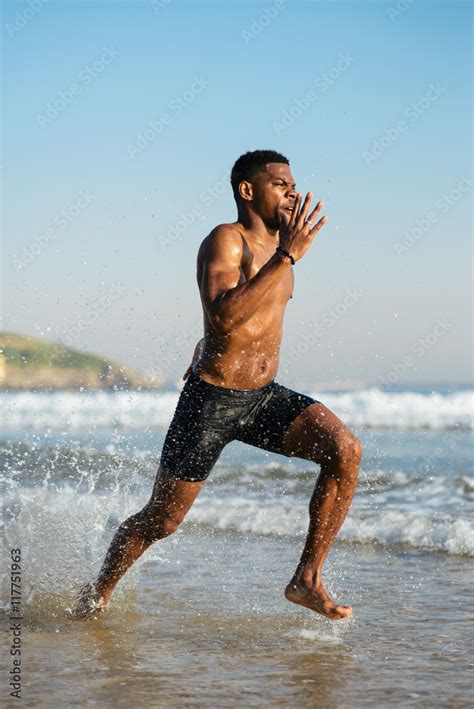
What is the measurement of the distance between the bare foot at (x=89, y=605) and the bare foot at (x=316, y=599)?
3.76 feet

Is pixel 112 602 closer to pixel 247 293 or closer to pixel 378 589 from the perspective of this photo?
pixel 378 589

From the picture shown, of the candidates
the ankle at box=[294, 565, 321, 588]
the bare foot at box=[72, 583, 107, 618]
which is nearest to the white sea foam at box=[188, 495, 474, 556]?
the ankle at box=[294, 565, 321, 588]

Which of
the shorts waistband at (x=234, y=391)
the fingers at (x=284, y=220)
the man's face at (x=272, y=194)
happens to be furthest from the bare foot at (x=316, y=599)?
the man's face at (x=272, y=194)

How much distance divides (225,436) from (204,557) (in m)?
2.39

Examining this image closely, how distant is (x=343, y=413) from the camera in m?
28.6

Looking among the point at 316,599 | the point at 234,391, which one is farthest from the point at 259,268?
the point at 316,599

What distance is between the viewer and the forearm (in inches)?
168

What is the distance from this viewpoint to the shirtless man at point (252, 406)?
4.55m

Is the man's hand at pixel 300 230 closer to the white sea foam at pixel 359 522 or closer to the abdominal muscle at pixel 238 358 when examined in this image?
the abdominal muscle at pixel 238 358

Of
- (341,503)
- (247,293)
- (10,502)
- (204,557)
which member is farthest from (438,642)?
(10,502)

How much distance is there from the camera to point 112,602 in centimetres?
540

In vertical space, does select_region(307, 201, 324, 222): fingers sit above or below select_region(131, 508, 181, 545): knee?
above

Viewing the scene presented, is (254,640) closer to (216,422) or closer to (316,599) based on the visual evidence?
(316,599)

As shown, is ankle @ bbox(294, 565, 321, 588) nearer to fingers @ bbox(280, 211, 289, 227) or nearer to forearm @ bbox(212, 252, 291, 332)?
forearm @ bbox(212, 252, 291, 332)
